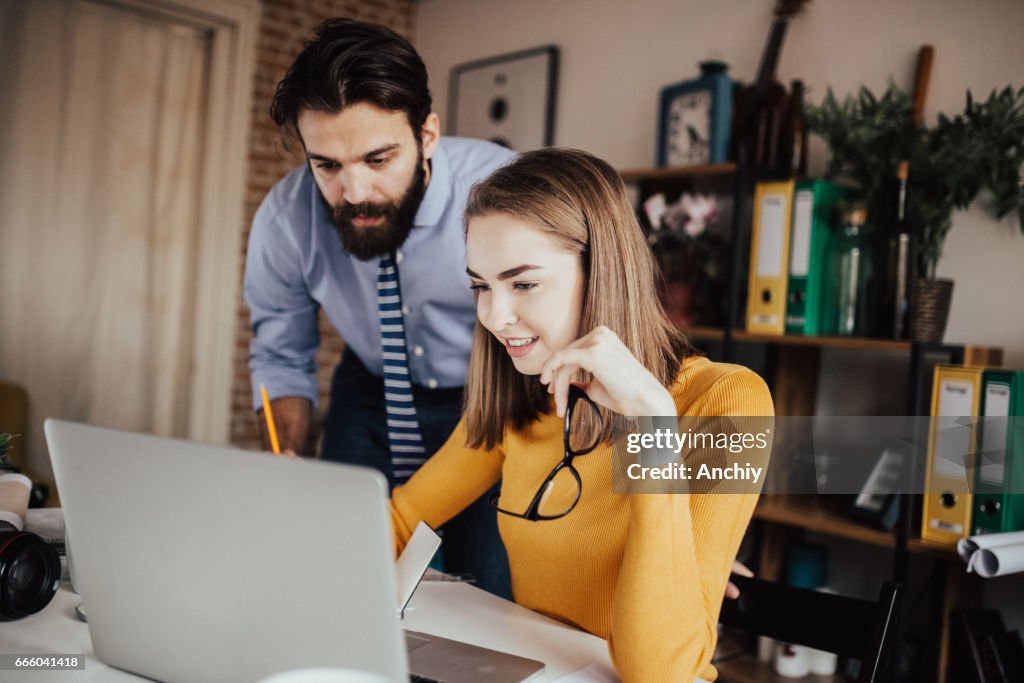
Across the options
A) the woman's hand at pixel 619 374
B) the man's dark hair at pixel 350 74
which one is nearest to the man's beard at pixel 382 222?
the man's dark hair at pixel 350 74

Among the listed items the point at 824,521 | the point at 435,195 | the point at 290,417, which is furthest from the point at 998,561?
the point at 290,417

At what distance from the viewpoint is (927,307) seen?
86.7 inches

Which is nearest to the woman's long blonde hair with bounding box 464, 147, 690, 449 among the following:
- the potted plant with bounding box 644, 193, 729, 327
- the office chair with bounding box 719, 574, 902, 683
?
the office chair with bounding box 719, 574, 902, 683

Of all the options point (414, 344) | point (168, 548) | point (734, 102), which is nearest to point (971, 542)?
point (414, 344)

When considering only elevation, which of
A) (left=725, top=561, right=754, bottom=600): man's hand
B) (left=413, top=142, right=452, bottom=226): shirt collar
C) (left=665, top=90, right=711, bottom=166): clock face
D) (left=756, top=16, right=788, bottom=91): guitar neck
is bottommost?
(left=725, top=561, right=754, bottom=600): man's hand

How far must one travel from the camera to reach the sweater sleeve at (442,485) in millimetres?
1468

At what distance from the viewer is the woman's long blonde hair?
1.26 meters

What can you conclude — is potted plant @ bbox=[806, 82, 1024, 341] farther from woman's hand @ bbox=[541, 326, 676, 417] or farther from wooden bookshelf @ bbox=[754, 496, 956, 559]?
woman's hand @ bbox=[541, 326, 676, 417]

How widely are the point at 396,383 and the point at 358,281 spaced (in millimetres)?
251

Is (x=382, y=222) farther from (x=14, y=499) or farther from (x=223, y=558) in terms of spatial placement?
(x=223, y=558)

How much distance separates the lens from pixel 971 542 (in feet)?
6.17

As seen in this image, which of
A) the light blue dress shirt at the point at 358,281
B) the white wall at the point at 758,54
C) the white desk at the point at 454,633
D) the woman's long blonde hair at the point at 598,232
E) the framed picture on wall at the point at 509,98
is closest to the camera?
the white desk at the point at 454,633

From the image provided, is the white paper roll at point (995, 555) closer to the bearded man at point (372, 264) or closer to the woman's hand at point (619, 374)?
the bearded man at point (372, 264)

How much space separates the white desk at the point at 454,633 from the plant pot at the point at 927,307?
57.1 inches
